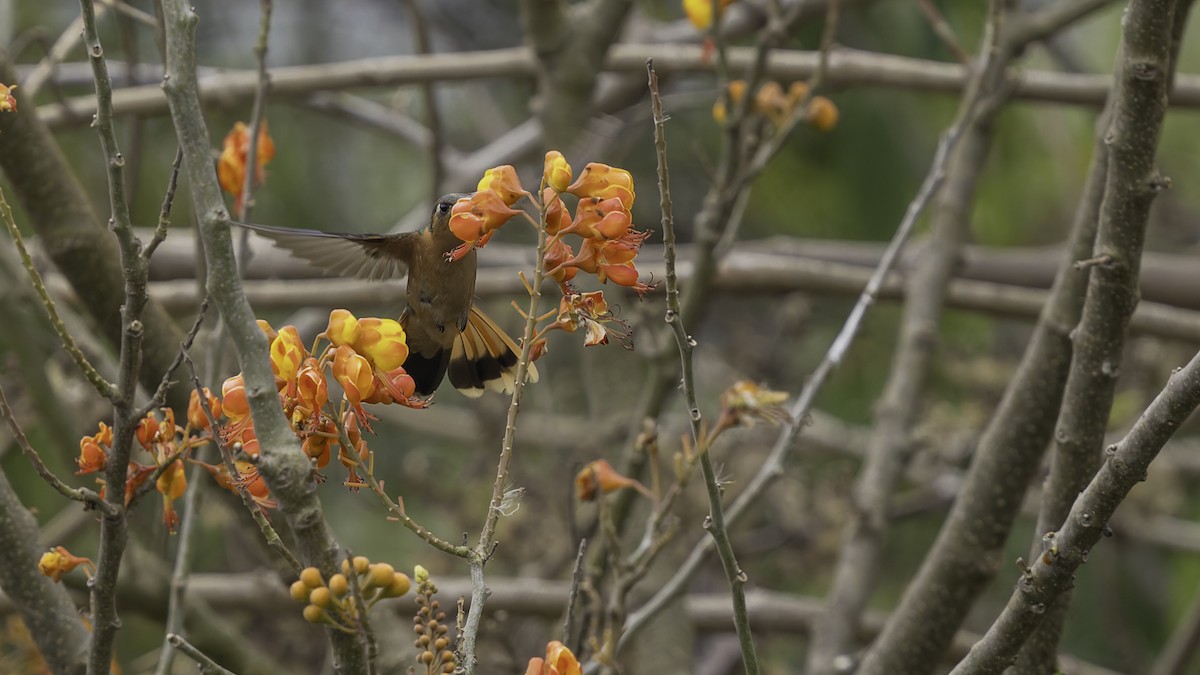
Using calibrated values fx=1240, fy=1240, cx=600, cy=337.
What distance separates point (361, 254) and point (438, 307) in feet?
0.91

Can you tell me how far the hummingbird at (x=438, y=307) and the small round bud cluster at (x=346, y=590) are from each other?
1071 mm

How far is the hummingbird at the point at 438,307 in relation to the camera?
2473 millimetres

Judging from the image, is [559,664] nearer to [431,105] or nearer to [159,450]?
[159,450]

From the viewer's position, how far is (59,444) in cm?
286

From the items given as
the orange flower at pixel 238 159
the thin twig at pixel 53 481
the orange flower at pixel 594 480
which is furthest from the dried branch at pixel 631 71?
the thin twig at pixel 53 481

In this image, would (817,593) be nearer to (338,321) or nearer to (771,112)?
(771,112)

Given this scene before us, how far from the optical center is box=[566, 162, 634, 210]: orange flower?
1.57 m

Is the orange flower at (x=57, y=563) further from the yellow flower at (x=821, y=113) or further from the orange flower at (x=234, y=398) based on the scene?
the yellow flower at (x=821, y=113)

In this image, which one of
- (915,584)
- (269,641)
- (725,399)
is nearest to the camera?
(725,399)

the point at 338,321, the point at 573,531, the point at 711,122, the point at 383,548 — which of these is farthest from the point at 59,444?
the point at 711,122

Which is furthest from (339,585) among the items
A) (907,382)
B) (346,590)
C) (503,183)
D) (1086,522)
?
(907,382)

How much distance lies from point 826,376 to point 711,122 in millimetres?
3593

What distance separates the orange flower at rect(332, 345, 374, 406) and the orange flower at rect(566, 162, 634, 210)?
0.34 metres

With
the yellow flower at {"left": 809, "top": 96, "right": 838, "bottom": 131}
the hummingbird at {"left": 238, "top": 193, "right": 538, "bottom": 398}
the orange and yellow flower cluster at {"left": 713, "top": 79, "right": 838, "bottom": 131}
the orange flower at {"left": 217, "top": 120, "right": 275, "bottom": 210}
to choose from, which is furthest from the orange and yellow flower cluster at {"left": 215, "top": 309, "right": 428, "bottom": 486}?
the yellow flower at {"left": 809, "top": 96, "right": 838, "bottom": 131}
